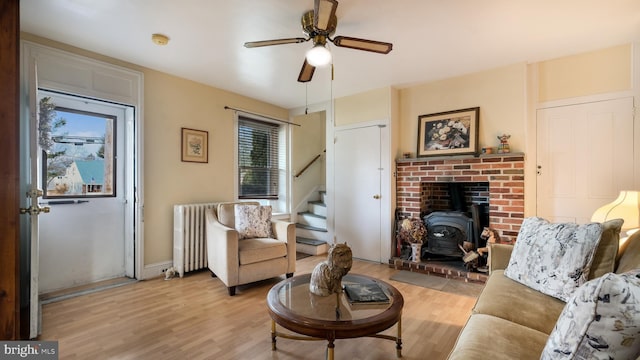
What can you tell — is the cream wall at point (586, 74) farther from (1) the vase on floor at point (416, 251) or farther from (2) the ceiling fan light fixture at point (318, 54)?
(2) the ceiling fan light fixture at point (318, 54)

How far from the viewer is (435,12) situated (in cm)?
215

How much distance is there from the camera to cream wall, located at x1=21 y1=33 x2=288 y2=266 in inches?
126

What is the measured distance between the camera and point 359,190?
4.08 metres

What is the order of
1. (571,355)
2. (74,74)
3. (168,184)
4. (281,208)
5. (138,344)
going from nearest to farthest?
(571,355)
(138,344)
(74,74)
(168,184)
(281,208)

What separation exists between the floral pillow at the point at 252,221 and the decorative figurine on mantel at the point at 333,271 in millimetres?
1588

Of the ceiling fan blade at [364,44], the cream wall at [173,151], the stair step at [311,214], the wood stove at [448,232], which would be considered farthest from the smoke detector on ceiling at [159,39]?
the wood stove at [448,232]

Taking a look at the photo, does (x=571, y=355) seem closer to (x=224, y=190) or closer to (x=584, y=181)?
(x=584, y=181)

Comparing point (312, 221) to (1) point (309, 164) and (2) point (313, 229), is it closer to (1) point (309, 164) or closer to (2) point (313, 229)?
(2) point (313, 229)

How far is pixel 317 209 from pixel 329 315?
3554mm

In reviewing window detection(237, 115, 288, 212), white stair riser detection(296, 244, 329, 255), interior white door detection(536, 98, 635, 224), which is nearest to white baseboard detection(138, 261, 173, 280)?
window detection(237, 115, 288, 212)

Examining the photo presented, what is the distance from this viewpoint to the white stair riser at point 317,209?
491cm

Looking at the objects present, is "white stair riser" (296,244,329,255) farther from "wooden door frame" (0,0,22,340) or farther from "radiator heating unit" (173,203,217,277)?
"wooden door frame" (0,0,22,340)

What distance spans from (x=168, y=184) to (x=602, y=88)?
4573 millimetres

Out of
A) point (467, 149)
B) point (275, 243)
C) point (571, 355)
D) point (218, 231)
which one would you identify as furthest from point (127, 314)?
point (467, 149)
